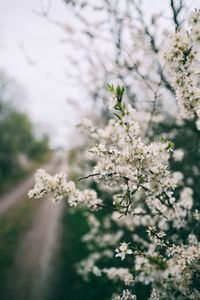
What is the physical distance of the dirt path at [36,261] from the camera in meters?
7.30

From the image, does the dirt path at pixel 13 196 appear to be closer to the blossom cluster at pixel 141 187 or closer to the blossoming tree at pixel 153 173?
the blossom cluster at pixel 141 187

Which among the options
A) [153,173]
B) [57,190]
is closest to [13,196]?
[57,190]

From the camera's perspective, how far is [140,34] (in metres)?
5.56

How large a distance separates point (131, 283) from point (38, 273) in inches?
208

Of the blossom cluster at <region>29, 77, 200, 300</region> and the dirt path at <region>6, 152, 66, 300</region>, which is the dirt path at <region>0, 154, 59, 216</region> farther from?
the blossom cluster at <region>29, 77, 200, 300</region>

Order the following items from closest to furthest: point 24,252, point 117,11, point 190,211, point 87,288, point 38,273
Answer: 1. point 190,211
2. point 117,11
3. point 87,288
4. point 38,273
5. point 24,252

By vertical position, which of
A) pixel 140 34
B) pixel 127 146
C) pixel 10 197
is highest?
pixel 10 197

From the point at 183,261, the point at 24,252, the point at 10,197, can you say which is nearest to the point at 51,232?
the point at 24,252

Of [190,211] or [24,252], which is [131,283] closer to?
[190,211]

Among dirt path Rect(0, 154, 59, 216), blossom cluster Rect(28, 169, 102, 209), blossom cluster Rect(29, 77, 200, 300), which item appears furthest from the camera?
dirt path Rect(0, 154, 59, 216)

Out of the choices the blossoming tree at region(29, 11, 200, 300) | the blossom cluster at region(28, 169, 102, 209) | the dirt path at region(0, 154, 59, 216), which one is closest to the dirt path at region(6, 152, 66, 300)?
the dirt path at region(0, 154, 59, 216)

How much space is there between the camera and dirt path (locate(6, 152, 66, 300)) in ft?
24.0

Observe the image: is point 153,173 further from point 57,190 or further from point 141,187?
point 57,190

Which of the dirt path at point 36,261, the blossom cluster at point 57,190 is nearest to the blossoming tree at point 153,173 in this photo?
the blossom cluster at point 57,190
